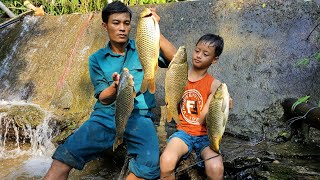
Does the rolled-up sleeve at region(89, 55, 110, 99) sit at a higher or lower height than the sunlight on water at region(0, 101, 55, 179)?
higher

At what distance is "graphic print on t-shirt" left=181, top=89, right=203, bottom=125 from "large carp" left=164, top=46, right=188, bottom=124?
1.53 feet

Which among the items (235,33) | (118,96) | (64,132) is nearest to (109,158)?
(64,132)

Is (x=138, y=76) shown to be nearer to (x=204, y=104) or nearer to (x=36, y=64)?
(x=204, y=104)

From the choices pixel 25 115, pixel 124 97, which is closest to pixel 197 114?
pixel 124 97

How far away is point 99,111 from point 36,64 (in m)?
3.91

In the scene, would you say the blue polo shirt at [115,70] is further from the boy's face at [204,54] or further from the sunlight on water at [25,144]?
the sunlight on water at [25,144]

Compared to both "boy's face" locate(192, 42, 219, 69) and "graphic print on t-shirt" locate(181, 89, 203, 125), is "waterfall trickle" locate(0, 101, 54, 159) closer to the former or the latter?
"graphic print on t-shirt" locate(181, 89, 203, 125)

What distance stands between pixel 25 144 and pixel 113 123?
2709 millimetres

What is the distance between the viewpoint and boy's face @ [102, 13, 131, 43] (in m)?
3.54

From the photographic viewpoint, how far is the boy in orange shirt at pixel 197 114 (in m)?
3.34

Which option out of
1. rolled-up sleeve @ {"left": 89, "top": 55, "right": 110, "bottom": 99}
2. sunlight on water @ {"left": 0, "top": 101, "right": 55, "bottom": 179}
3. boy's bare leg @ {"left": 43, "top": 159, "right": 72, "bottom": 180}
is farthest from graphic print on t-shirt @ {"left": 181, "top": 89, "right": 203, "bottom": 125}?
sunlight on water @ {"left": 0, "top": 101, "right": 55, "bottom": 179}

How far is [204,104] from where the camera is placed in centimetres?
363

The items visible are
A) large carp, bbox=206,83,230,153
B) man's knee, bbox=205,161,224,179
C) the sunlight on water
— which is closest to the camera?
large carp, bbox=206,83,230,153

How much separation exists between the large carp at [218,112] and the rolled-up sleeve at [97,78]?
109 centimetres
